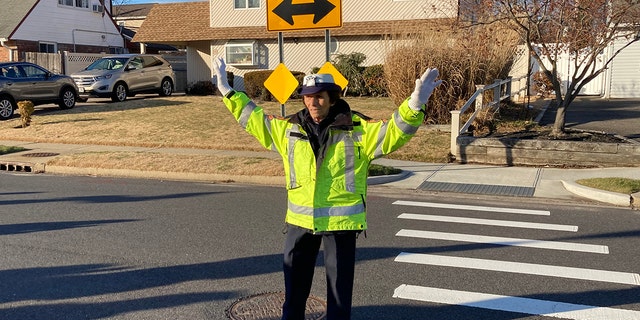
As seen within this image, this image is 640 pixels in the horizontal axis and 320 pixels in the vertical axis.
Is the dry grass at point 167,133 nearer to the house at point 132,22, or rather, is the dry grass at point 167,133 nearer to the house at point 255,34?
the house at point 255,34

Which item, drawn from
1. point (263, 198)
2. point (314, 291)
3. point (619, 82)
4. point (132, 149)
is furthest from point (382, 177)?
point (619, 82)

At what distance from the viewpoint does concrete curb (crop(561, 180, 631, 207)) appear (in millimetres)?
8320

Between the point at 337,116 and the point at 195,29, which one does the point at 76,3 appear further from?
the point at 337,116

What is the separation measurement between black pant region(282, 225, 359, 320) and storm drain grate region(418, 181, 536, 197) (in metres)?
5.85

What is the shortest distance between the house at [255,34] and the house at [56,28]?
736cm

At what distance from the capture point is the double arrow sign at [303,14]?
9.20 meters

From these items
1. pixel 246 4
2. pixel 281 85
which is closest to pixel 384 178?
pixel 281 85

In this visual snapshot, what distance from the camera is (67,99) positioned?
19547 mm

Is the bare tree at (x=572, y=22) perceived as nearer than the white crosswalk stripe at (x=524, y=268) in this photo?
No

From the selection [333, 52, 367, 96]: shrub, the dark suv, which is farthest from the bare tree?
the dark suv

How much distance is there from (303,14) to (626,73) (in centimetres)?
1797

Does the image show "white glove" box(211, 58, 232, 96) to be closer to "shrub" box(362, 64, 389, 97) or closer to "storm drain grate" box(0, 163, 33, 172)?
"storm drain grate" box(0, 163, 33, 172)

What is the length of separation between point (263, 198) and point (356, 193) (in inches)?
214

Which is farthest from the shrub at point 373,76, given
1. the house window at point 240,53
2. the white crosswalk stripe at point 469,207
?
the white crosswalk stripe at point 469,207
